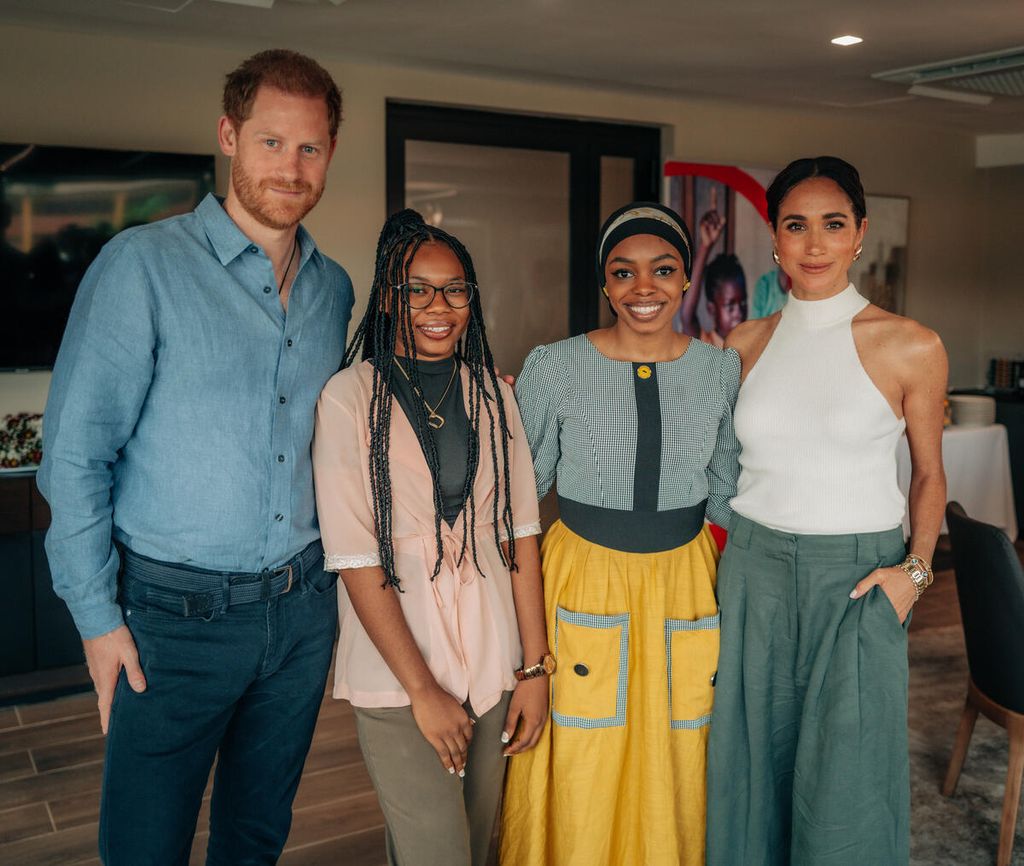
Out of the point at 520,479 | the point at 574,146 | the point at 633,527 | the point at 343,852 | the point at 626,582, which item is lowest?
the point at 343,852

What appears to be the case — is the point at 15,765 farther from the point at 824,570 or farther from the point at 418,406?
the point at 824,570

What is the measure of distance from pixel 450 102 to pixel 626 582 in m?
3.65

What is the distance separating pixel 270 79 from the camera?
5.29 feet

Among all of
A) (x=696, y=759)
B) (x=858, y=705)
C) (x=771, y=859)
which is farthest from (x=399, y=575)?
(x=771, y=859)

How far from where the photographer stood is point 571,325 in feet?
18.5

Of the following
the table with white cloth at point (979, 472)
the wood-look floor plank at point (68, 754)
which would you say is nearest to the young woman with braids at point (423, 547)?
the wood-look floor plank at point (68, 754)

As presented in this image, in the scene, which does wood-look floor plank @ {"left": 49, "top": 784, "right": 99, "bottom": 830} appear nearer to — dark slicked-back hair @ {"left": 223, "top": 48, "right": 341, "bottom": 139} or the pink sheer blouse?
the pink sheer blouse

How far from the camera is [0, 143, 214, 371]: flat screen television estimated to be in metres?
3.84

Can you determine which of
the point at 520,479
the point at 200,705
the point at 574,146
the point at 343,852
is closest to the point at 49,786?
→ the point at 343,852

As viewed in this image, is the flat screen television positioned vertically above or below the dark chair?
above

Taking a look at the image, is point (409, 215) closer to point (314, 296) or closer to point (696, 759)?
point (314, 296)

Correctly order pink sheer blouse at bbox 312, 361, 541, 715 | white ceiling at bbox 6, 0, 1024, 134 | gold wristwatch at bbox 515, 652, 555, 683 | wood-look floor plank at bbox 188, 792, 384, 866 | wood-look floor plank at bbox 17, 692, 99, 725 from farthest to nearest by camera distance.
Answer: white ceiling at bbox 6, 0, 1024, 134
wood-look floor plank at bbox 17, 692, 99, 725
wood-look floor plank at bbox 188, 792, 384, 866
gold wristwatch at bbox 515, 652, 555, 683
pink sheer blouse at bbox 312, 361, 541, 715

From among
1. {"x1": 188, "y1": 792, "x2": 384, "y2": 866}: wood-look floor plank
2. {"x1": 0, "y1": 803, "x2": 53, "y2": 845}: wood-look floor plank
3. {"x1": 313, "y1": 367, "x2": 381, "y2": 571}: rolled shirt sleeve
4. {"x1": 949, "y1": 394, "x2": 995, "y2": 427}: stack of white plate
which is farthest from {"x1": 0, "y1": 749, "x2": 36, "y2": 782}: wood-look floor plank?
{"x1": 949, "y1": 394, "x2": 995, "y2": 427}: stack of white plate

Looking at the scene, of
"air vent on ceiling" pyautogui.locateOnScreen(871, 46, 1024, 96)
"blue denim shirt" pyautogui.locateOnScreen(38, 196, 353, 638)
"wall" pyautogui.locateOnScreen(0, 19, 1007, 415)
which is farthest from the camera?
"air vent on ceiling" pyautogui.locateOnScreen(871, 46, 1024, 96)
